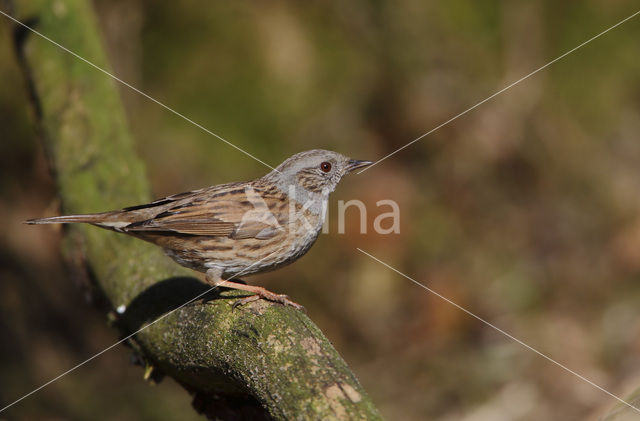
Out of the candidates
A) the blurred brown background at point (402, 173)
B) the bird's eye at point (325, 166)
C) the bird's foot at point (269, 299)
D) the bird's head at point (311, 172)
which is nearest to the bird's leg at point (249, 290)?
the bird's foot at point (269, 299)

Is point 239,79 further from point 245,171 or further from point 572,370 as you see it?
point 572,370

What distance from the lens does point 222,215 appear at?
4.59 metres

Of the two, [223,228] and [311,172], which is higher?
[311,172]

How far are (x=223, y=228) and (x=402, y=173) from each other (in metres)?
4.78

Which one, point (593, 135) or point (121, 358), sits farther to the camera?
point (593, 135)

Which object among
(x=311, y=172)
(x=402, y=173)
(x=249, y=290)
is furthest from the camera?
(x=402, y=173)

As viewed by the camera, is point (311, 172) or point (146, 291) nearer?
point (146, 291)

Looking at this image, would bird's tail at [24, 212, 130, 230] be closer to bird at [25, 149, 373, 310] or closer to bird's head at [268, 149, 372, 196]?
bird at [25, 149, 373, 310]

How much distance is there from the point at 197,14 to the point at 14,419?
5.05 meters

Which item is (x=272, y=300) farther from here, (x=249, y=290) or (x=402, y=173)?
(x=402, y=173)

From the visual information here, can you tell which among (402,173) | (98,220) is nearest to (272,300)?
(98,220)

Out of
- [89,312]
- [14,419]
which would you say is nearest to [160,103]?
[89,312]

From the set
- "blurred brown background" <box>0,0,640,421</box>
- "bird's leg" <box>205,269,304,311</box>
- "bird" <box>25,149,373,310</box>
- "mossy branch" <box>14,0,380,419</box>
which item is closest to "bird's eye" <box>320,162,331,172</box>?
"bird" <box>25,149,373,310</box>

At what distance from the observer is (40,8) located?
17.8 feet
